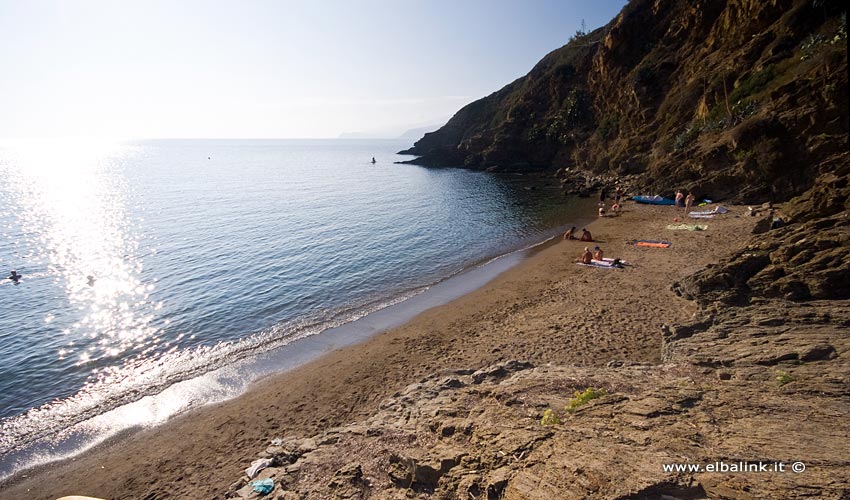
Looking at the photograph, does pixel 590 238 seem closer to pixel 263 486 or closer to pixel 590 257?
pixel 590 257

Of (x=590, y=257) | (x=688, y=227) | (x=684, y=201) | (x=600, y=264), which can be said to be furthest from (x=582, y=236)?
(x=684, y=201)

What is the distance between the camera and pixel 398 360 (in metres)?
15.4

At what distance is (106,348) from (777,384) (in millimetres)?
23615

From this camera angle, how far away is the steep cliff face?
28.5 m

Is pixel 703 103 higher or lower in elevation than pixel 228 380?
higher

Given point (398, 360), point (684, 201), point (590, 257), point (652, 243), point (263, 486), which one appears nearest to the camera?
point (263, 486)

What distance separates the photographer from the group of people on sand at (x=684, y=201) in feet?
106

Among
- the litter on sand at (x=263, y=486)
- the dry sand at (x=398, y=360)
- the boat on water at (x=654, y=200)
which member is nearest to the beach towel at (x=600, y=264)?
the dry sand at (x=398, y=360)

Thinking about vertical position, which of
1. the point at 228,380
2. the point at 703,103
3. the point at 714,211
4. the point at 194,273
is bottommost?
the point at 228,380

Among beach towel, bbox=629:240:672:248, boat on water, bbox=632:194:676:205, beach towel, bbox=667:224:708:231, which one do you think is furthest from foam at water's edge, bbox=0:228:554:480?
boat on water, bbox=632:194:676:205

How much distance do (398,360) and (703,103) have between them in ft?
141

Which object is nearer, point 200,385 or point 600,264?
point 200,385

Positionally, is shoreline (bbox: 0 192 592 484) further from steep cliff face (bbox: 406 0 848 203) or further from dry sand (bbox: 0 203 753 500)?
steep cliff face (bbox: 406 0 848 203)

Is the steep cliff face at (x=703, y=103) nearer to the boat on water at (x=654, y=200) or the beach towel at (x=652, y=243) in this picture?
the boat on water at (x=654, y=200)
